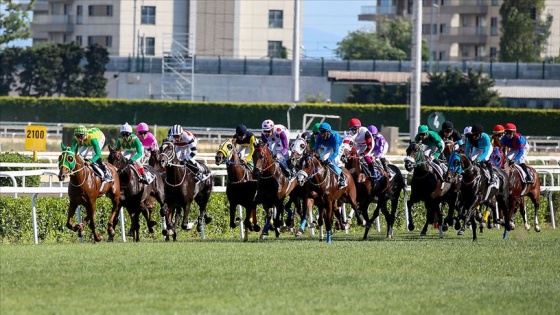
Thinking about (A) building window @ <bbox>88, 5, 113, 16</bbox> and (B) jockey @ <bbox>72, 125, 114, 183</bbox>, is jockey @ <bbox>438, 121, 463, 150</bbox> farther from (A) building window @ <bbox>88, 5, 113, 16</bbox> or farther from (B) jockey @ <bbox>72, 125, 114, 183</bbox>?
(A) building window @ <bbox>88, 5, 113, 16</bbox>

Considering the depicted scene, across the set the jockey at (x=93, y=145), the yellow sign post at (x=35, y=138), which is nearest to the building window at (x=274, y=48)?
the yellow sign post at (x=35, y=138)

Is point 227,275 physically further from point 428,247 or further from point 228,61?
point 228,61

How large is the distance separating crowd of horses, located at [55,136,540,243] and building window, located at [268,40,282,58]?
60529 mm

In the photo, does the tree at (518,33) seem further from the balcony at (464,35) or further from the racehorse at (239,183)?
the racehorse at (239,183)

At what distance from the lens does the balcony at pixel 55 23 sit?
88.4 metres

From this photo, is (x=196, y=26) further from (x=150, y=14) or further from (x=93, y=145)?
(x=93, y=145)

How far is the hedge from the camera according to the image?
57906mm

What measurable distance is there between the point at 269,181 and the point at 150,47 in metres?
63.6

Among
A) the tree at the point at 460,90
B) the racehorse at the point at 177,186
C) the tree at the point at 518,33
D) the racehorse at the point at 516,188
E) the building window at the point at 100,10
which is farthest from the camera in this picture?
the building window at the point at 100,10

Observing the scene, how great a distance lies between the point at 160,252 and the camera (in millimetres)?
15727

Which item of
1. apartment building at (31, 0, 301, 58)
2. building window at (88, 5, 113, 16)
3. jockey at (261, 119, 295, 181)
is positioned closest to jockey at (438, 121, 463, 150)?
jockey at (261, 119, 295, 181)

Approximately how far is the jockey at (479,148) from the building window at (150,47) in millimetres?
62117

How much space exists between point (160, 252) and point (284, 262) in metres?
1.75

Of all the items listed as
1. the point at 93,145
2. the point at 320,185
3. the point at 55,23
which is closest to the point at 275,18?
the point at 55,23
